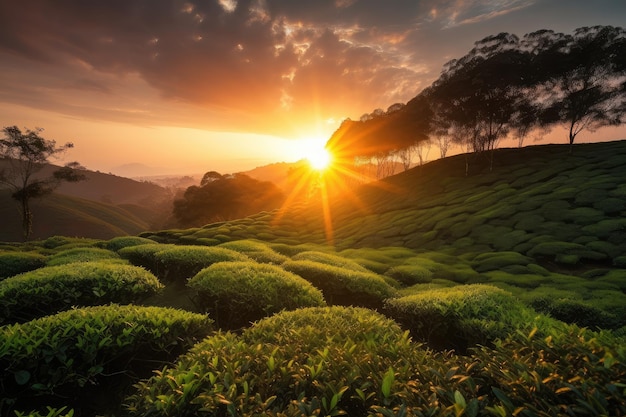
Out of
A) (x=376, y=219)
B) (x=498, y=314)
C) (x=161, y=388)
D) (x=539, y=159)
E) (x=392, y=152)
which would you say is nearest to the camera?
(x=161, y=388)

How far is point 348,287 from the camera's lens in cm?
992

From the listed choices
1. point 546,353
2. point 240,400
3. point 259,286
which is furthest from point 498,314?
point 240,400

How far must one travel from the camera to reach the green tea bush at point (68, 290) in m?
7.32

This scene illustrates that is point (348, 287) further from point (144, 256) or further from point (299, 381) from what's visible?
point (144, 256)

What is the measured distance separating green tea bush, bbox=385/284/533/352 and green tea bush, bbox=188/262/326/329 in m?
2.33

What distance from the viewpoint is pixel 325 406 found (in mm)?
2980

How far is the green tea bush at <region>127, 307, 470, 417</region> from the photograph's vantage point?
3.05 m

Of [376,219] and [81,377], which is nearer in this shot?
[81,377]

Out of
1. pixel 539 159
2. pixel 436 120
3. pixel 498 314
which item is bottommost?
pixel 498 314

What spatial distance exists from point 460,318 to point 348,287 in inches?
149

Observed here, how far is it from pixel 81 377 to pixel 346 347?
3.85 metres

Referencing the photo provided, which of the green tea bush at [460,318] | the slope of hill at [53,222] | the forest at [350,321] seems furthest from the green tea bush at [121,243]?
the slope of hill at [53,222]

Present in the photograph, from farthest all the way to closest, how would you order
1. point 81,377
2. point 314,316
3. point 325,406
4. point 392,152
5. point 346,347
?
point 392,152
point 314,316
point 81,377
point 346,347
point 325,406

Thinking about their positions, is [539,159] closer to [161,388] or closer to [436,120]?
[436,120]
